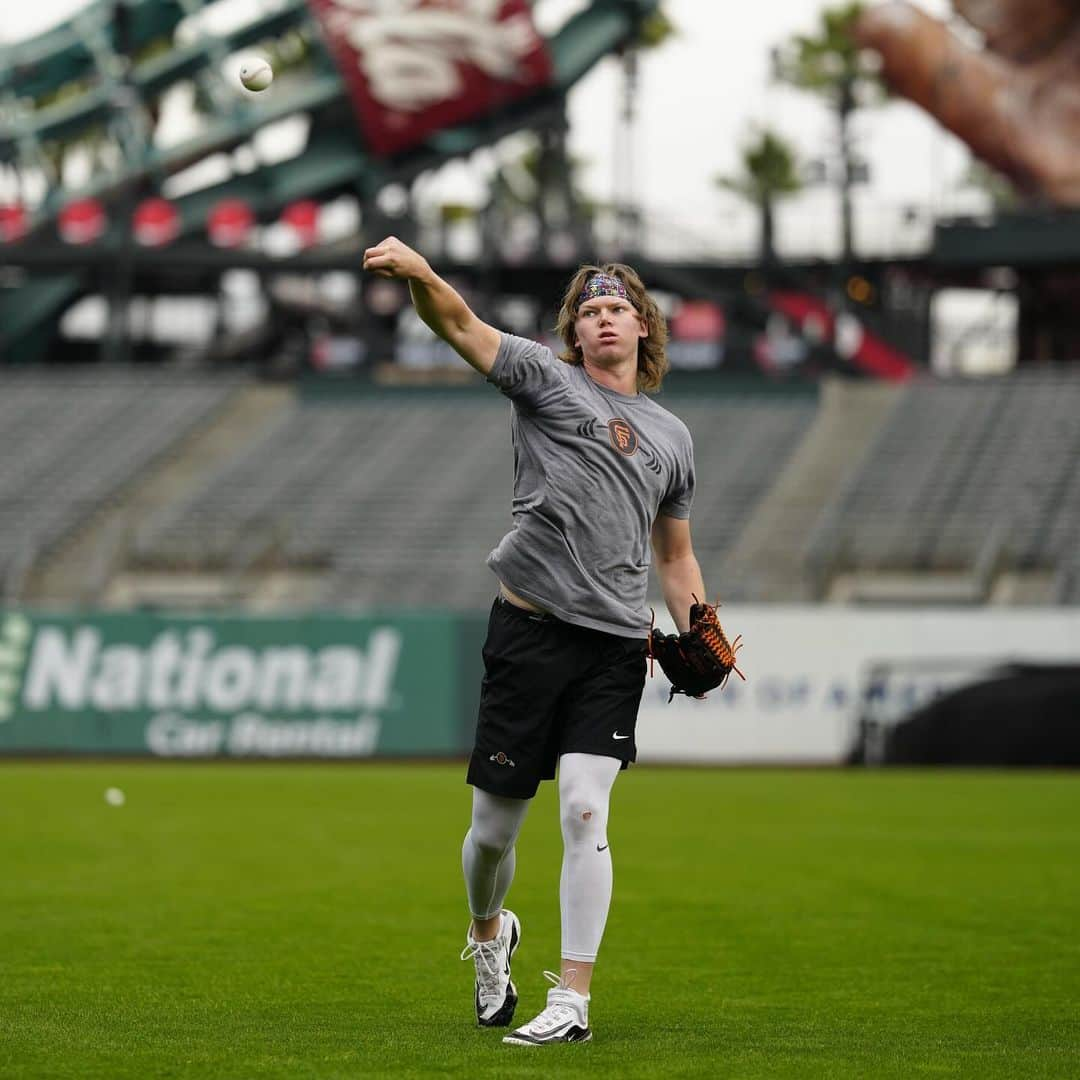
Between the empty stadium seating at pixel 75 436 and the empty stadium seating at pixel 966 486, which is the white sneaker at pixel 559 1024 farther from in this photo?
the empty stadium seating at pixel 75 436

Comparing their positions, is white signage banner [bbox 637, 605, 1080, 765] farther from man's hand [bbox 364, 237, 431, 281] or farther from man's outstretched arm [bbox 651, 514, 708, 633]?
man's hand [bbox 364, 237, 431, 281]

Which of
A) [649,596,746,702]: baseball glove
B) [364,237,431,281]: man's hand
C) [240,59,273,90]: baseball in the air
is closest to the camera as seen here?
[364,237,431,281]: man's hand

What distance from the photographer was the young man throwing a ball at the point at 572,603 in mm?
6703

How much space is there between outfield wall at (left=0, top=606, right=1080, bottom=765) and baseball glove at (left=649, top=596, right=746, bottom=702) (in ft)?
58.9

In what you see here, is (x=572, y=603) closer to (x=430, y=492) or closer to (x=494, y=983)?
(x=494, y=983)

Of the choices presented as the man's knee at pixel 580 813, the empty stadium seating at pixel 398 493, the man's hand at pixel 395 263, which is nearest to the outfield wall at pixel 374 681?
the empty stadium seating at pixel 398 493

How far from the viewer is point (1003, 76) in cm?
4084

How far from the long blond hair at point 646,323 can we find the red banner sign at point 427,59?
35044 mm

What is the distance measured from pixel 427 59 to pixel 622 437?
35.9 metres

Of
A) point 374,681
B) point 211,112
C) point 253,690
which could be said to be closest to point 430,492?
point 374,681

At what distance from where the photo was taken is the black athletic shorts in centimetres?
679

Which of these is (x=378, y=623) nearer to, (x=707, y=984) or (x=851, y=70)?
(x=707, y=984)

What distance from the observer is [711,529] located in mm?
33000

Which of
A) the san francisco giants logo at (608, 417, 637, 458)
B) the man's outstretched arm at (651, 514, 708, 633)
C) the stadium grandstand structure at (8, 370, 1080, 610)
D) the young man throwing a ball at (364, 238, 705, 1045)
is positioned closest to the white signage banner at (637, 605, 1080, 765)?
the stadium grandstand structure at (8, 370, 1080, 610)
